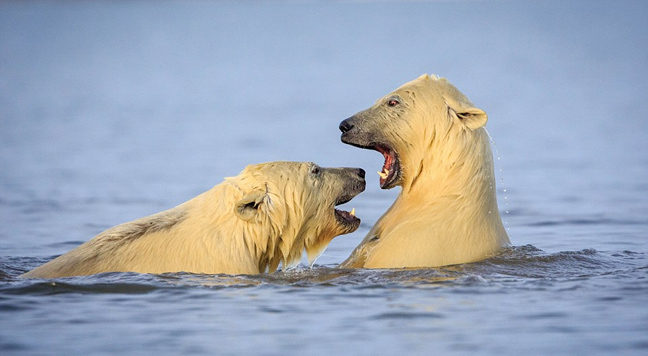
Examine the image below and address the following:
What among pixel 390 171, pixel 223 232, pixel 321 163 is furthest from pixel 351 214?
pixel 321 163

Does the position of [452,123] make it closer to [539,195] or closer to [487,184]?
[487,184]

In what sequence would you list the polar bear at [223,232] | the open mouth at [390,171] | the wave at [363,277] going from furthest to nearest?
the open mouth at [390,171] < the polar bear at [223,232] < the wave at [363,277]

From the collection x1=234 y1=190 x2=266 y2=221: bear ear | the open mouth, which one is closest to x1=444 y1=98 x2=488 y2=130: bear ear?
the open mouth

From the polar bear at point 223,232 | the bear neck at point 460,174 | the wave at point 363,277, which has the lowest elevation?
the wave at point 363,277

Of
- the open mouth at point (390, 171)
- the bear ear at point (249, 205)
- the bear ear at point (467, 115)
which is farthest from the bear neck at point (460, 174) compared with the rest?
the bear ear at point (249, 205)

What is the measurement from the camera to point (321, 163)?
2175cm

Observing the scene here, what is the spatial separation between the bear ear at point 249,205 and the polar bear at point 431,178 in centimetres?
125

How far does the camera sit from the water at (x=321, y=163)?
876 centimetres

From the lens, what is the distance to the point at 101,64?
56469 mm

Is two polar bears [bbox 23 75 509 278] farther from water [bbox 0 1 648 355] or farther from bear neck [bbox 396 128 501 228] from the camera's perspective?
water [bbox 0 1 648 355]

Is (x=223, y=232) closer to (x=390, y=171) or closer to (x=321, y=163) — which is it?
(x=390, y=171)

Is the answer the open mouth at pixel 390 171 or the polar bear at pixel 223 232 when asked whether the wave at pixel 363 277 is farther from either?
the open mouth at pixel 390 171

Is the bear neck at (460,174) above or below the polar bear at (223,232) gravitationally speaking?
above

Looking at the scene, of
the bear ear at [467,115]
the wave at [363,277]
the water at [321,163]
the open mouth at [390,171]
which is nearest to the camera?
the water at [321,163]
